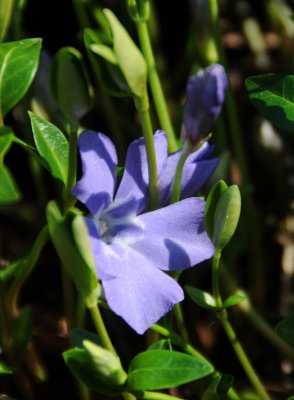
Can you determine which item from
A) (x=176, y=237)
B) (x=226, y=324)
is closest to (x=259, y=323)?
(x=226, y=324)

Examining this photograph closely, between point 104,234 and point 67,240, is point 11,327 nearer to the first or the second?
point 104,234

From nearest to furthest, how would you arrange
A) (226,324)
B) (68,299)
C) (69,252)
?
(69,252) → (226,324) → (68,299)

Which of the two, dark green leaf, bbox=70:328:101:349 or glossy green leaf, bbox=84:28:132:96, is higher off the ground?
glossy green leaf, bbox=84:28:132:96

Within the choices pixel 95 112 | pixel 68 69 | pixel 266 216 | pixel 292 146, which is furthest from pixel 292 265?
pixel 68 69

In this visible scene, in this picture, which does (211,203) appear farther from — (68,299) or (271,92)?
(68,299)

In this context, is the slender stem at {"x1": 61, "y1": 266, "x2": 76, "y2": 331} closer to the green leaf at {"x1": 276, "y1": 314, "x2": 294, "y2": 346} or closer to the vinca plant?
the vinca plant

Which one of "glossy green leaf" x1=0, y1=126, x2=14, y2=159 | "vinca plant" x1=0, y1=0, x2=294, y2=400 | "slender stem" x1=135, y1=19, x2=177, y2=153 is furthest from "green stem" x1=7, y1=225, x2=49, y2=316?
"slender stem" x1=135, y1=19, x2=177, y2=153
